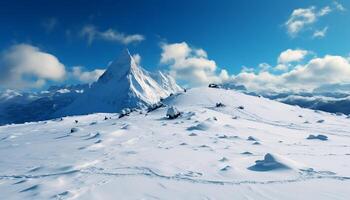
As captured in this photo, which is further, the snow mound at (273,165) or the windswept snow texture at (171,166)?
the snow mound at (273,165)

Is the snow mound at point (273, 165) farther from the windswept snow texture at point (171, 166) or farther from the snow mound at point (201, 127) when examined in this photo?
the snow mound at point (201, 127)

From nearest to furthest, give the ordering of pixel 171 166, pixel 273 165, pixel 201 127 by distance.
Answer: pixel 273 165 → pixel 171 166 → pixel 201 127

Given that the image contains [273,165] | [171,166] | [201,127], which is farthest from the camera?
[201,127]

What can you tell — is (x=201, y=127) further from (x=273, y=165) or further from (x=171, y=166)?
(x=273, y=165)

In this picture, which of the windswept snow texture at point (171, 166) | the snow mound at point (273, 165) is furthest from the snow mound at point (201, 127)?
the snow mound at point (273, 165)

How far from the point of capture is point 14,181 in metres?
14.3

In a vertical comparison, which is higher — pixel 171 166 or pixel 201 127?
pixel 201 127

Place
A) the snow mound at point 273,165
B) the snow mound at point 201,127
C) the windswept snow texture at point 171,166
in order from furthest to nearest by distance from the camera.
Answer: the snow mound at point 201,127 < the snow mound at point 273,165 < the windswept snow texture at point 171,166

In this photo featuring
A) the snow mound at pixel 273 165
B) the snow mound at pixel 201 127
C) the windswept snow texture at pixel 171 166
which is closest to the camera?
the windswept snow texture at pixel 171 166

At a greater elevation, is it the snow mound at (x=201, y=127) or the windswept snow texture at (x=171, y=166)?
the snow mound at (x=201, y=127)

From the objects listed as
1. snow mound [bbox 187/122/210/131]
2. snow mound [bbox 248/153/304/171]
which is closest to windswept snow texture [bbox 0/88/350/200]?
snow mound [bbox 248/153/304/171]

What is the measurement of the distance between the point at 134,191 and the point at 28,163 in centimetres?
774

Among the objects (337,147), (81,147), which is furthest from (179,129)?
(337,147)

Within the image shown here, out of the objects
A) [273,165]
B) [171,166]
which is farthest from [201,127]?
[273,165]
